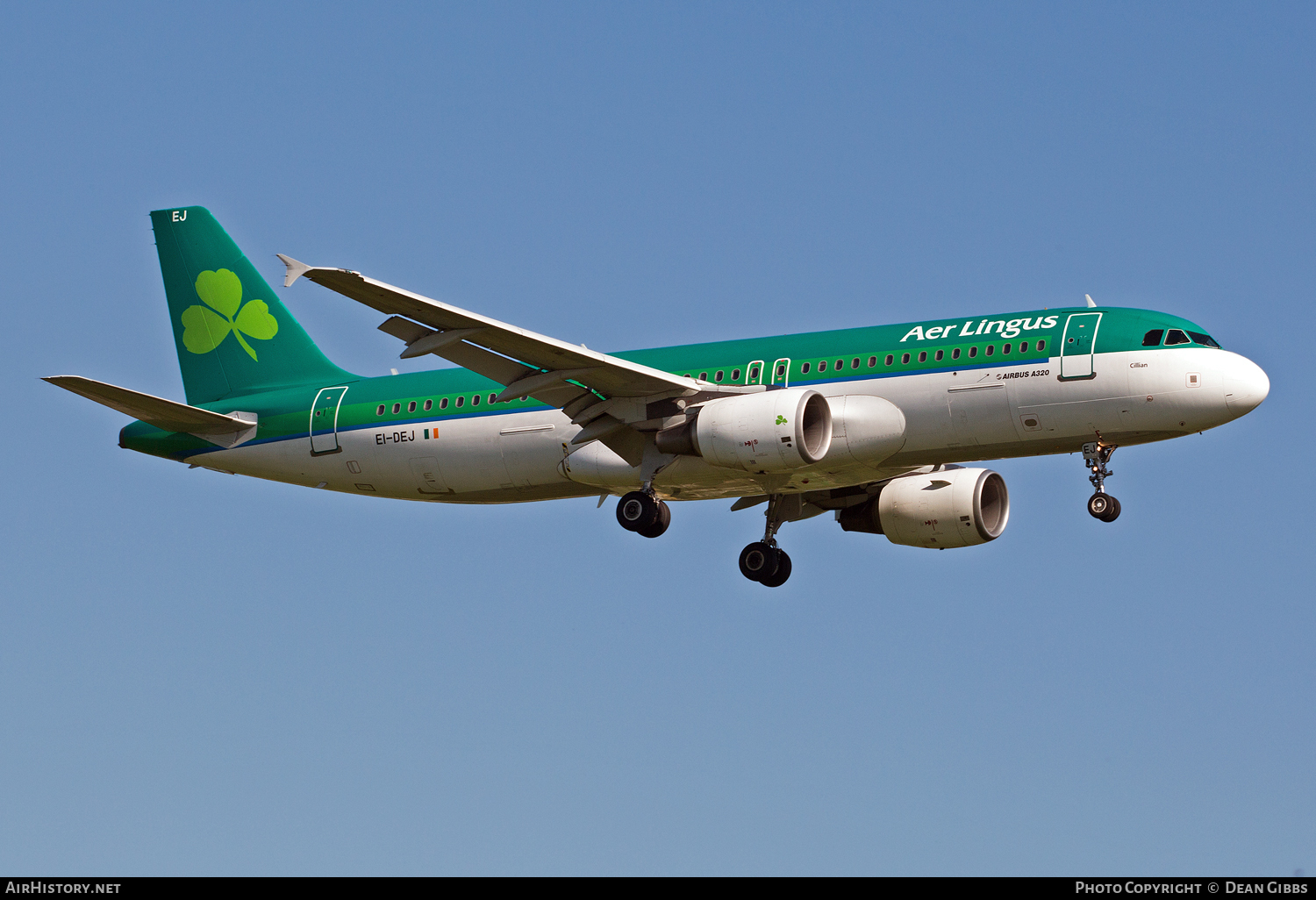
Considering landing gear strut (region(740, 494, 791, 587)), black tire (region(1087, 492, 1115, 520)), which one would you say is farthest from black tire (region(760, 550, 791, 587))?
black tire (region(1087, 492, 1115, 520))

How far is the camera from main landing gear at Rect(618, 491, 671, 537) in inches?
1547

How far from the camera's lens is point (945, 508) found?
42406 mm

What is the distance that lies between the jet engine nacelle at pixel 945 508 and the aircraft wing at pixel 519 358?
659cm

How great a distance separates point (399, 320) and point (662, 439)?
650cm

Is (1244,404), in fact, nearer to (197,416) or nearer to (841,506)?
(841,506)

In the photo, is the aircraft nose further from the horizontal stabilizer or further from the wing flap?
the horizontal stabilizer

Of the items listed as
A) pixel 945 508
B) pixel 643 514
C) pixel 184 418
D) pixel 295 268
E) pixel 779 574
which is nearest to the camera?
pixel 295 268

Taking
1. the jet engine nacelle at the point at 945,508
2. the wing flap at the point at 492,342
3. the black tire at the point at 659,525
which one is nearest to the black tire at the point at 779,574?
the jet engine nacelle at the point at 945,508

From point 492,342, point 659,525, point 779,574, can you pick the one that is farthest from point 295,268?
point 779,574

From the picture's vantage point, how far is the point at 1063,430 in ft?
122

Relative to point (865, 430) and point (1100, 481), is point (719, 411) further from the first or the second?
point (1100, 481)

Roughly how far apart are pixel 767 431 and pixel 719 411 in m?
1.31
